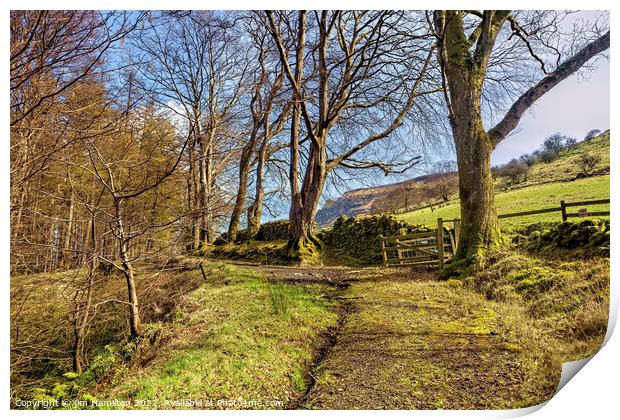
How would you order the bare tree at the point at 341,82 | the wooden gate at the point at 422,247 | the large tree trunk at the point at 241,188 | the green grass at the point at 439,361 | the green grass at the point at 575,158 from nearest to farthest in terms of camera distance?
the green grass at the point at 439,361, the green grass at the point at 575,158, the large tree trunk at the point at 241,188, the bare tree at the point at 341,82, the wooden gate at the point at 422,247

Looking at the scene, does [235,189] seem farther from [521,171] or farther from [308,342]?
[521,171]

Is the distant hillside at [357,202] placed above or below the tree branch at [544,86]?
below

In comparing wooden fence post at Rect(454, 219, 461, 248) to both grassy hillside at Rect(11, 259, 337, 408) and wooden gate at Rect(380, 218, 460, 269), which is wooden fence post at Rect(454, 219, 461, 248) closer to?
wooden gate at Rect(380, 218, 460, 269)

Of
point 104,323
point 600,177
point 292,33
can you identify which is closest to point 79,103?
point 104,323

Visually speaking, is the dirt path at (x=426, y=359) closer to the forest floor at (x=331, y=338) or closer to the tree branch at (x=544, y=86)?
the forest floor at (x=331, y=338)

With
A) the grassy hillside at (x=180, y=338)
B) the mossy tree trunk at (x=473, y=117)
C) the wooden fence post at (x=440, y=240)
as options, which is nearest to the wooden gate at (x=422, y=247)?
the wooden fence post at (x=440, y=240)

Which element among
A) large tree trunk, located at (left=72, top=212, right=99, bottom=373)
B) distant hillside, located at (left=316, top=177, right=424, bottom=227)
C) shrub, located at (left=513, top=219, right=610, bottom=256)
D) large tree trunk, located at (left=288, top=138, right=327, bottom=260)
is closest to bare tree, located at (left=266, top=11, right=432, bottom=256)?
large tree trunk, located at (left=288, top=138, right=327, bottom=260)

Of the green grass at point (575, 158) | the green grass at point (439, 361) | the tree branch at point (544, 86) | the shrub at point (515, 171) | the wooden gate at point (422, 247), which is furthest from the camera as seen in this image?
the wooden gate at point (422, 247)
